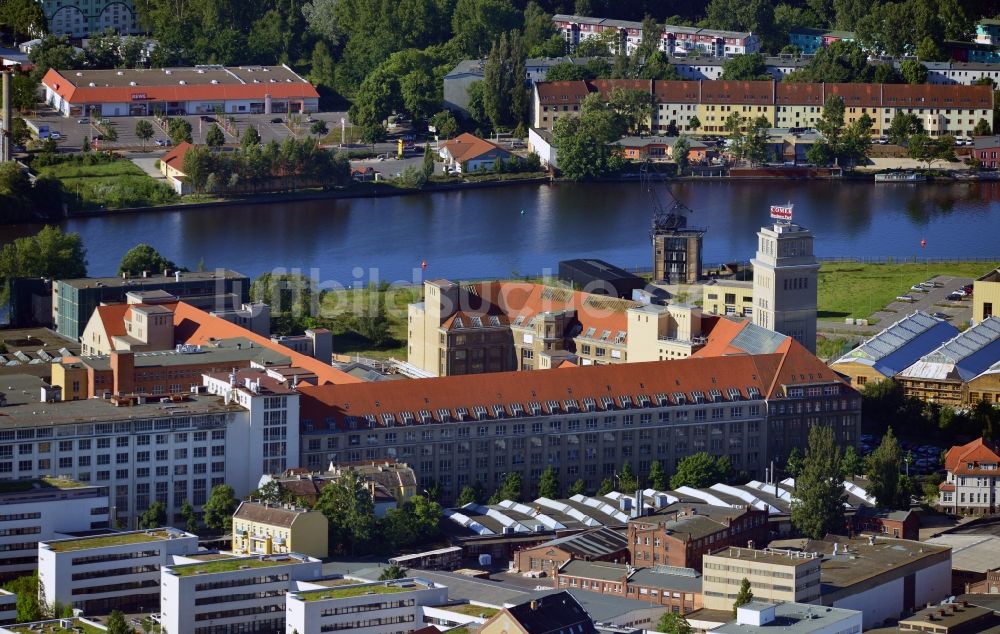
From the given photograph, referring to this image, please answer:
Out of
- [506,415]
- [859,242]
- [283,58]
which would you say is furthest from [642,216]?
[506,415]

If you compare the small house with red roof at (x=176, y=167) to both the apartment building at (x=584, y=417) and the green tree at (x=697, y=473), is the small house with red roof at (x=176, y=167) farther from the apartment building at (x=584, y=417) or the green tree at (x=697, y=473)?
the green tree at (x=697, y=473)

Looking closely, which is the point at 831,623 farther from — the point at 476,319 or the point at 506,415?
the point at 476,319

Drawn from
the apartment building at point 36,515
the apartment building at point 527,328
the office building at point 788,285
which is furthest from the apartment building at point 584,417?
the apartment building at point 36,515

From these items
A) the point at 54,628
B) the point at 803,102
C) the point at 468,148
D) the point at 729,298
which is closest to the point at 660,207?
the point at 729,298

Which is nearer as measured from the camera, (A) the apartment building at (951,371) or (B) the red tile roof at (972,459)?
(B) the red tile roof at (972,459)

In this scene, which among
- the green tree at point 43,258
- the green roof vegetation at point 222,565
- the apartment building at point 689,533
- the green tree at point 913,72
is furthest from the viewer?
the green tree at point 913,72

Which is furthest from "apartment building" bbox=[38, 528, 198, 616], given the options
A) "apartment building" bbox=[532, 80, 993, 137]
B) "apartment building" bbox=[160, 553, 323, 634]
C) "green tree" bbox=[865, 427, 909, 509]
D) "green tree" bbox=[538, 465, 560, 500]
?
"apartment building" bbox=[532, 80, 993, 137]

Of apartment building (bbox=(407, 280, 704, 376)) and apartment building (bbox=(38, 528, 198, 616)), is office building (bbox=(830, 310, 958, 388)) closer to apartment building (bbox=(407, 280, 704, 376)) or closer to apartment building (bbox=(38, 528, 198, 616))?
apartment building (bbox=(407, 280, 704, 376))
